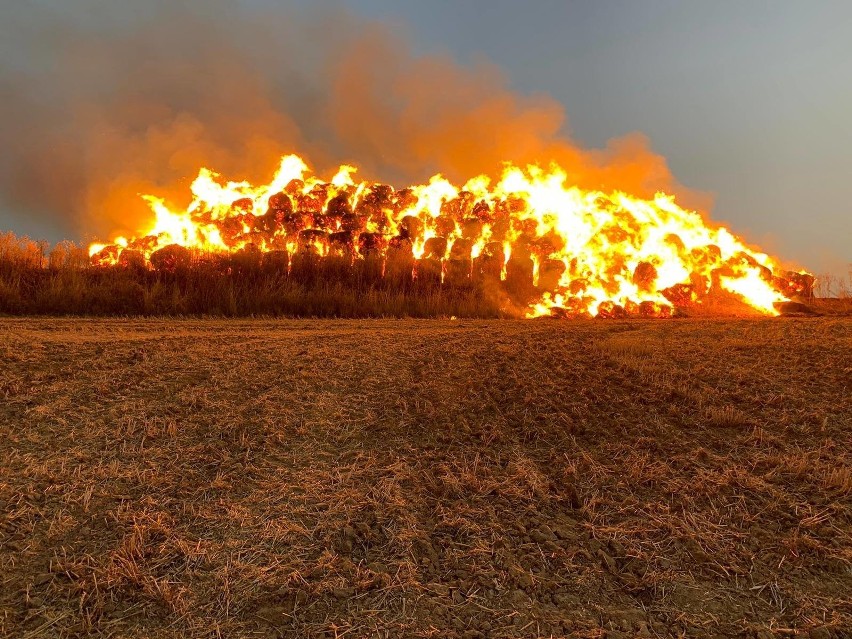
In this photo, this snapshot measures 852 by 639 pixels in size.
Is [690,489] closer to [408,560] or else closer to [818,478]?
[818,478]

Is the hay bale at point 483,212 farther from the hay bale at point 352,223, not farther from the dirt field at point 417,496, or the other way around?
the dirt field at point 417,496

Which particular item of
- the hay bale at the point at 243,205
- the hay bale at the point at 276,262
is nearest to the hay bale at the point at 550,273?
the hay bale at the point at 276,262

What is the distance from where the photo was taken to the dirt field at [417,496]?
8.20 feet

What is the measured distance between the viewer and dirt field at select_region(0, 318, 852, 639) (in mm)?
2498

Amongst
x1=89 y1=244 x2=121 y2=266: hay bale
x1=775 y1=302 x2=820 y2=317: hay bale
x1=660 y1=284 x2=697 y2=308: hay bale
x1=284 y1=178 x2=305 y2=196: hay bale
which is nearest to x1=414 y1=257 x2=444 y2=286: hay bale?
x1=284 y1=178 x2=305 y2=196: hay bale

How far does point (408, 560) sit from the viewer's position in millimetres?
2770

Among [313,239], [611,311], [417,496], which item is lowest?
[417,496]

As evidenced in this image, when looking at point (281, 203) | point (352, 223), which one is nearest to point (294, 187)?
point (281, 203)

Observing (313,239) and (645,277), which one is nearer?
(645,277)

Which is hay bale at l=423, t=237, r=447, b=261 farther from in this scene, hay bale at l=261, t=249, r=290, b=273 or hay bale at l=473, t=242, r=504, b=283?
hay bale at l=261, t=249, r=290, b=273

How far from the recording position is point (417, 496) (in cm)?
331

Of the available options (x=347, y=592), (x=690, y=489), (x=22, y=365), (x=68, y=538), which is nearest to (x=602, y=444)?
(x=690, y=489)

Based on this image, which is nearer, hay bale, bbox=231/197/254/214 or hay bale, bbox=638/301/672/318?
hay bale, bbox=638/301/672/318

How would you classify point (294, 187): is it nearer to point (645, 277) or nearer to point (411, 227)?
point (411, 227)
